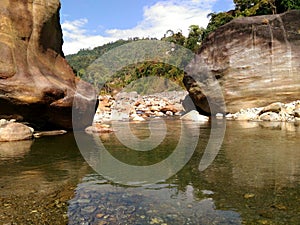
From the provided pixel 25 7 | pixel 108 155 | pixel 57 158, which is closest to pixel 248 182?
pixel 108 155

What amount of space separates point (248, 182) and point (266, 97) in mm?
19267

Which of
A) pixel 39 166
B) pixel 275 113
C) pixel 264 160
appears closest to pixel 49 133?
pixel 39 166

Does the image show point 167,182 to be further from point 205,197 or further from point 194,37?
point 194,37

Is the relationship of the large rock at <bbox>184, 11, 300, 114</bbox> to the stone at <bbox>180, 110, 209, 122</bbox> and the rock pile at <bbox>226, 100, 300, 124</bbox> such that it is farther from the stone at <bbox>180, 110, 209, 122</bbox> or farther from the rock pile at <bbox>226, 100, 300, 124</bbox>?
the stone at <bbox>180, 110, 209, 122</bbox>

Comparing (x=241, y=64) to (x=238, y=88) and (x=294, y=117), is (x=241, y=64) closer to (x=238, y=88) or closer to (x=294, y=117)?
(x=238, y=88)

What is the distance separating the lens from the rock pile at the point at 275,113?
798 inches

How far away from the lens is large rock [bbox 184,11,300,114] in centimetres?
2266

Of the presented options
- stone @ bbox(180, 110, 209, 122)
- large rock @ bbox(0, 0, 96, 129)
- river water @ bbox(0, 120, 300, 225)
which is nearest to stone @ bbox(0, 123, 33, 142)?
large rock @ bbox(0, 0, 96, 129)

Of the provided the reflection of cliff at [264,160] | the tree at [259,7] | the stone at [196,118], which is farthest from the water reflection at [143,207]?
the tree at [259,7]

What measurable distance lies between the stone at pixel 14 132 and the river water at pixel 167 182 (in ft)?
4.91

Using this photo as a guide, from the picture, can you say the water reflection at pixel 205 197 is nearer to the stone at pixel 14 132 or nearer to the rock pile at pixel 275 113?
the stone at pixel 14 132

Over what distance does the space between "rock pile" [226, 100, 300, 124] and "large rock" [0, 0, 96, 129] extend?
40.8ft

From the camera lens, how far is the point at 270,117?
68.6 feet

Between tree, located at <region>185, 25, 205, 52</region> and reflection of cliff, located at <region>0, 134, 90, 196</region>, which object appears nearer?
reflection of cliff, located at <region>0, 134, 90, 196</region>
